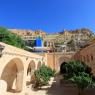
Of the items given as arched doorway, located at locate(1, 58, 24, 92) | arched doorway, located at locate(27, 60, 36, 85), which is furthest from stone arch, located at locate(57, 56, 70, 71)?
arched doorway, located at locate(1, 58, 24, 92)

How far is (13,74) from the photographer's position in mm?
15797

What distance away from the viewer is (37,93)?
14562 millimetres

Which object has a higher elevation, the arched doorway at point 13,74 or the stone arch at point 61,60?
the stone arch at point 61,60

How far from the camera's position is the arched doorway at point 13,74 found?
14065 mm

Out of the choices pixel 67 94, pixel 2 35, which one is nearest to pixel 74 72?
pixel 67 94

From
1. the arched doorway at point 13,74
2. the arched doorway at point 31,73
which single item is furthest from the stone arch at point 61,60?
the arched doorway at point 13,74

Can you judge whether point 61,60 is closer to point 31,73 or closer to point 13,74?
point 31,73

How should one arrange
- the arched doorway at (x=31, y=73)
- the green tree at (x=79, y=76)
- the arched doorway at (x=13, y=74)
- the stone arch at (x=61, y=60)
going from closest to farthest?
1. the green tree at (x=79, y=76)
2. the arched doorway at (x=13, y=74)
3. the arched doorway at (x=31, y=73)
4. the stone arch at (x=61, y=60)

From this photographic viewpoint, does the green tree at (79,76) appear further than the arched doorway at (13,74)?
No

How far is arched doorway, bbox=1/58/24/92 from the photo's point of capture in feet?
46.1

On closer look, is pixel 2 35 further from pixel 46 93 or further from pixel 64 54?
pixel 46 93

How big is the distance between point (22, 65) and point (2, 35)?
14998 mm

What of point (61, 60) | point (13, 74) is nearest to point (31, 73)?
point (13, 74)

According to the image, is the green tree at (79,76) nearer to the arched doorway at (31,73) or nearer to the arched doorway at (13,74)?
the arched doorway at (13,74)
